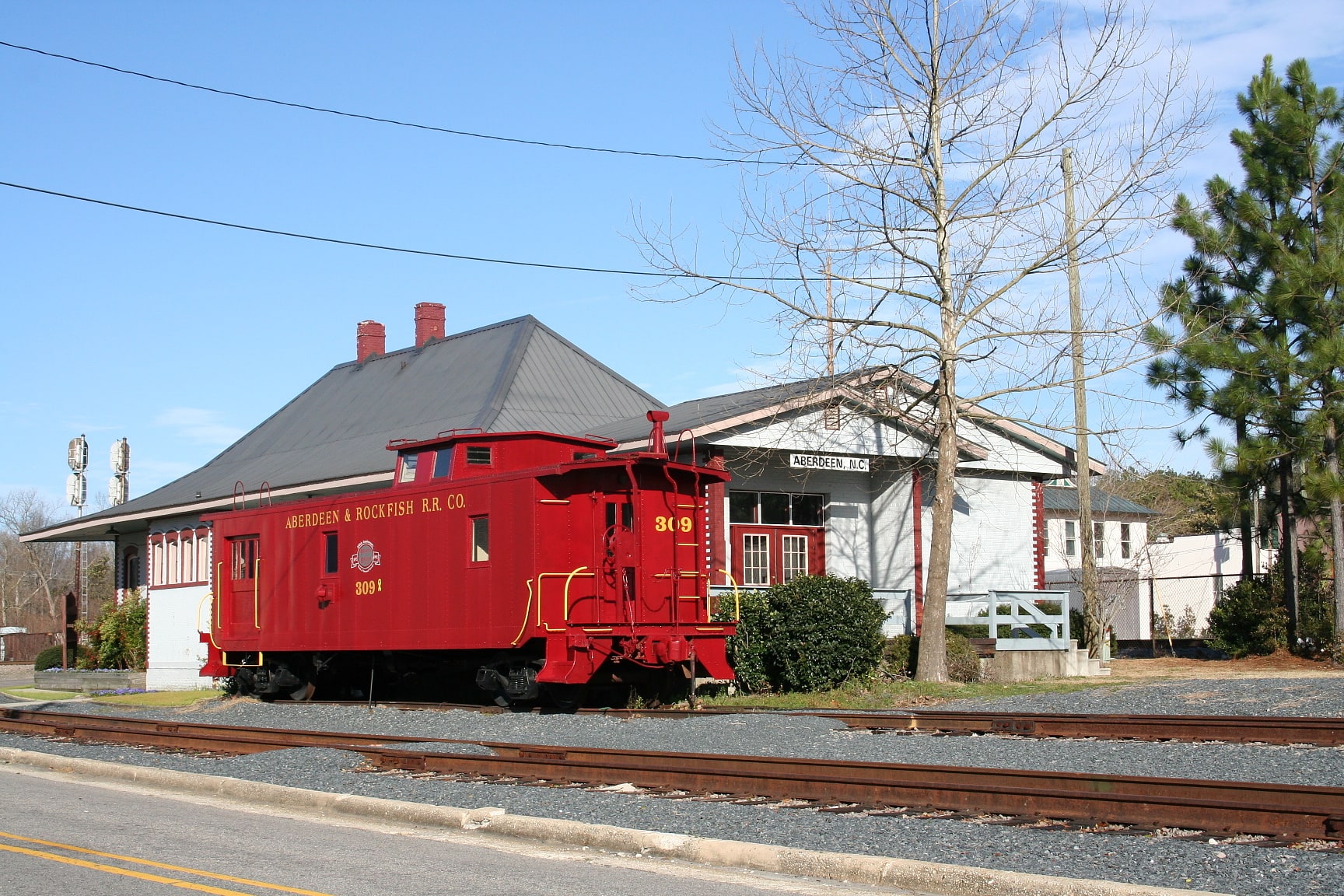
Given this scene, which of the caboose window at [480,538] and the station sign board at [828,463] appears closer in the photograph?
the caboose window at [480,538]

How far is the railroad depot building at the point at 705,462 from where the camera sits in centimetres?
2281

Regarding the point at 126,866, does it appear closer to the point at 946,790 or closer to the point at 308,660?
the point at 946,790

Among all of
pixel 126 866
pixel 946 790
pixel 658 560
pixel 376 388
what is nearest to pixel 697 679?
pixel 658 560

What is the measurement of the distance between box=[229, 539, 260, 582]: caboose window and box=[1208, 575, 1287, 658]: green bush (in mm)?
18662

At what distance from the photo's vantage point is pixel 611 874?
24.9ft

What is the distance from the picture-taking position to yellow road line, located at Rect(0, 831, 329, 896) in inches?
278

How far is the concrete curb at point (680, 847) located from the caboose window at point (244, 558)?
388 inches

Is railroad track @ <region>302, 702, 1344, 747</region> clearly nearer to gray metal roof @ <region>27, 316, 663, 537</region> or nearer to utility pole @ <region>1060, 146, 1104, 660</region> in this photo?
utility pole @ <region>1060, 146, 1104, 660</region>

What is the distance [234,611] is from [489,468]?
649 cm

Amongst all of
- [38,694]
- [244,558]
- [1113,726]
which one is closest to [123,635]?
[38,694]

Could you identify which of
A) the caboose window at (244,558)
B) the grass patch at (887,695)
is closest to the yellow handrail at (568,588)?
the grass patch at (887,695)

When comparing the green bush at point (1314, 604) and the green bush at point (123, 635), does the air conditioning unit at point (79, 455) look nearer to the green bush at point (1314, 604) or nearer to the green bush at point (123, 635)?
the green bush at point (123, 635)

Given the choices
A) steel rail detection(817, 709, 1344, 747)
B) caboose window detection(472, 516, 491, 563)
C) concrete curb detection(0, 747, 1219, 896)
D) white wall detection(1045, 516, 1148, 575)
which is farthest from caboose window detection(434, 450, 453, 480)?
white wall detection(1045, 516, 1148, 575)

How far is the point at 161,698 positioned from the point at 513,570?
12.2 metres
